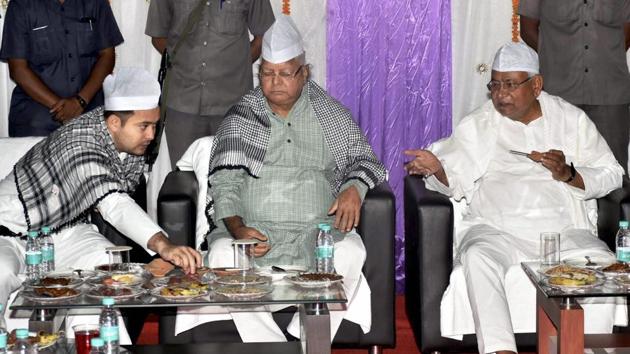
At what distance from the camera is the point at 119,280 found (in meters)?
4.20

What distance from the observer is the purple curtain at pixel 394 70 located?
265 inches

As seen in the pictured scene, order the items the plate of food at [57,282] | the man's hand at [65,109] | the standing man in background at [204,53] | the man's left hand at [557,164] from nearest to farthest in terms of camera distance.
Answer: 1. the plate of food at [57,282]
2. the man's left hand at [557,164]
3. the man's hand at [65,109]
4. the standing man in background at [204,53]

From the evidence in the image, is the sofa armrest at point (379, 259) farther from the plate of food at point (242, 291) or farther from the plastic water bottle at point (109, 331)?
the plastic water bottle at point (109, 331)

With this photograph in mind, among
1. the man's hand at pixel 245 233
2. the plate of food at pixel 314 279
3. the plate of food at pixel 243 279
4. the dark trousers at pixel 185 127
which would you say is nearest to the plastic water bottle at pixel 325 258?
the plate of food at pixel 314 279

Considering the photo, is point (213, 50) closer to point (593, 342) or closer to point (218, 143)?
point (218, 143)

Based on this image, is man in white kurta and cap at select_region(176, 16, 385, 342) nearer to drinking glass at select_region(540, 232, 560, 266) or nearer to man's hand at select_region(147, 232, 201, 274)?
man's hand at select_region(147, 232, 201, 274)

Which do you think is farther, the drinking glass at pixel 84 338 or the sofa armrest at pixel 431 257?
the sofa armrest at pixel 431 257

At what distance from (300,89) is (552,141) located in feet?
4.10

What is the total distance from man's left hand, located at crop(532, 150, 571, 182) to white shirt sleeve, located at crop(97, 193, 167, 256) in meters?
1.83

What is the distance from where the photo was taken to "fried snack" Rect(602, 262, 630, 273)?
174 inches

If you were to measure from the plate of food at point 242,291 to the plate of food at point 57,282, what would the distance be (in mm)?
534

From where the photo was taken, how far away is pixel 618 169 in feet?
17.9

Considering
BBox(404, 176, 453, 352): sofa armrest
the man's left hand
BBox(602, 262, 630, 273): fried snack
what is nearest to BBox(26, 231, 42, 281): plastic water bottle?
BBox(404, 176, 453, 352): sofa armrest

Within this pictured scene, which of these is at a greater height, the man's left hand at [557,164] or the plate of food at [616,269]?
the man's left hand at [557,164]
